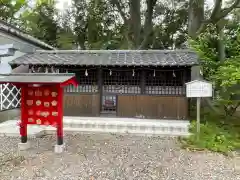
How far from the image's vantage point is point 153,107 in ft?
33.8

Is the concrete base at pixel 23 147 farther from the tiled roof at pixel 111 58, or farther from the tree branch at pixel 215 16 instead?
the tree branch at pixel 215 16

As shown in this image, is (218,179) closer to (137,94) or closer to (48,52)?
(137,94)

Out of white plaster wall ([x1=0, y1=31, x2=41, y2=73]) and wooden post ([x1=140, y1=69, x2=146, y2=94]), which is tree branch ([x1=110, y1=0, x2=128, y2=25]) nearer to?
white plaster wall ([x1=0, y1=31, x2=41, y2=73])

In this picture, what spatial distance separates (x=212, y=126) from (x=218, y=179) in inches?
169

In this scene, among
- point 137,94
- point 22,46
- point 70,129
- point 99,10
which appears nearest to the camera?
point 70,129

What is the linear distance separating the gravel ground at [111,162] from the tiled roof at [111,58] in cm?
353

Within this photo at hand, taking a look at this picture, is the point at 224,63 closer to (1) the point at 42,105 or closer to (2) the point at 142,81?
(2) the point at 142,81

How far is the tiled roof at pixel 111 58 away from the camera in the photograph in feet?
32.8

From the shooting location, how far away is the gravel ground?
5.15m

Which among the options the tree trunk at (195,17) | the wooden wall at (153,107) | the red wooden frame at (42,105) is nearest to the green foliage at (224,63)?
the wooden wall at (153,107)

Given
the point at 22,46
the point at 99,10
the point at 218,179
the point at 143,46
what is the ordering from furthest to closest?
the point at 99,10 → the point at 143,46 → the point at 22,46 → the point at 218,179

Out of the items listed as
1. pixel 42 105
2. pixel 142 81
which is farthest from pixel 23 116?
pixel 142 81

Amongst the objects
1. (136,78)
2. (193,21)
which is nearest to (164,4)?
(193,21)

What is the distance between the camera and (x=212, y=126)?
357 inches
